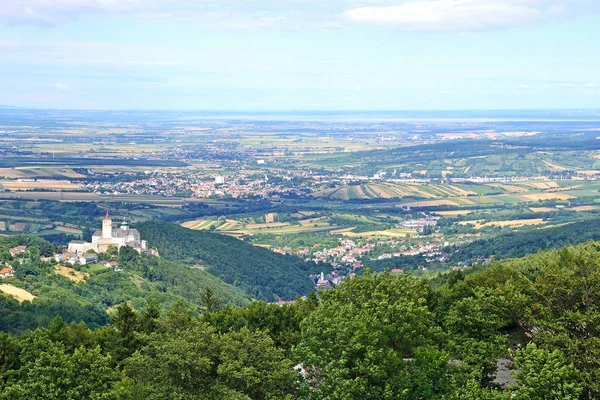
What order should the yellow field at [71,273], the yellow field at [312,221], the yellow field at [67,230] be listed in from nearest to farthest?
the yellow field at [71,273]
the yellow field at [67,230]
the yellow field at [312,221]

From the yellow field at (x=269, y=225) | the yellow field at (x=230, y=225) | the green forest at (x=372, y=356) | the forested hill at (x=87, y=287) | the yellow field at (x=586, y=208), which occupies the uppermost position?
the green forest at (x=372, y=356)

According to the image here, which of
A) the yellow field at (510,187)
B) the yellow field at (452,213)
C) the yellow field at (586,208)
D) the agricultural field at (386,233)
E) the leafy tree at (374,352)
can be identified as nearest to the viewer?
the leafy tree at (374,352)

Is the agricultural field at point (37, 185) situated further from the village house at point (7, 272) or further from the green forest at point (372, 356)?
the green forest at point (372, 356)

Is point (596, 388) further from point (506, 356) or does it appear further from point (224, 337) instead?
point (224, 337)

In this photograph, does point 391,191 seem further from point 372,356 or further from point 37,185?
point 372,356

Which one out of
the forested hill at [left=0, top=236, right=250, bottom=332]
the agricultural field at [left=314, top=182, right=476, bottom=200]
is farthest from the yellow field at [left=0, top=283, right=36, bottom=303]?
the agricultural field at [left=314, top=182, right=476, bottom=200]

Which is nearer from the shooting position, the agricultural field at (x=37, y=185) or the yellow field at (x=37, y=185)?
the agricultural field at (x=37, y=185)

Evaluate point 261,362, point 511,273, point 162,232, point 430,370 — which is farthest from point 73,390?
point 162,232

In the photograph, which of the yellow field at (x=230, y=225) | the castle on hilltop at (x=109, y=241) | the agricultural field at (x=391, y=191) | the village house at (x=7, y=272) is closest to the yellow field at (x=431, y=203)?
the agricultural field at (x=391, y=191)
